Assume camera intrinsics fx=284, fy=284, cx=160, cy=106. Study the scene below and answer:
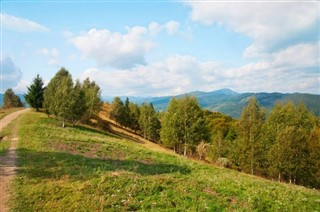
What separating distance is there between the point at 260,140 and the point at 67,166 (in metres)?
38.5

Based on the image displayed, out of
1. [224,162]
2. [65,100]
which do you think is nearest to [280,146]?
[224,162]

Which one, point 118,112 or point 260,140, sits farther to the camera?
point 118,112

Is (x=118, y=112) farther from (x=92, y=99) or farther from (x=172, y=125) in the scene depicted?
(x=172, y=125)

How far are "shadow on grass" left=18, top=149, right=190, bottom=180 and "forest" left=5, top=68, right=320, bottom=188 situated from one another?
83.8ft

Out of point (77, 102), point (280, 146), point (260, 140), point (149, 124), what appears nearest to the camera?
point (280, 146)

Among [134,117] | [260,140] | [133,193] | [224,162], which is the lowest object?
[224,162]

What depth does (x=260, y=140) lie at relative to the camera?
50938mm

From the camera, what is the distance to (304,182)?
147ft

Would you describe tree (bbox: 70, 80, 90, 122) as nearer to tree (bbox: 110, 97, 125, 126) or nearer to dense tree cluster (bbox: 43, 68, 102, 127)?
dense tree cluster (bbox: 43, 68, 102, 127)

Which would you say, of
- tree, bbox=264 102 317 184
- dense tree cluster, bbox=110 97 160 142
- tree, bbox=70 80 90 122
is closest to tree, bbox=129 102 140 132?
dense tree cluster, bbox=110 97 160 142

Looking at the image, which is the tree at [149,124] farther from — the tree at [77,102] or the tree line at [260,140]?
the tree at [77,102]

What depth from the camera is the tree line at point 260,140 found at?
144ft

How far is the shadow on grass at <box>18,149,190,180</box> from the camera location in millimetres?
19703

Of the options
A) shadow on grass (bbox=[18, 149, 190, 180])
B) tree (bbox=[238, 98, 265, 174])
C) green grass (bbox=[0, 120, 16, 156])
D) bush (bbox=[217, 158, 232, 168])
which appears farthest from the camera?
bush (bbox=[217, 158, 232, 168])
